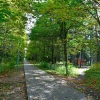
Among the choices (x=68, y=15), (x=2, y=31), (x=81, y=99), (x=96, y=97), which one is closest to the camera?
(x=81, y=99)

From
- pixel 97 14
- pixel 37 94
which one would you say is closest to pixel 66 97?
pixel 37 94

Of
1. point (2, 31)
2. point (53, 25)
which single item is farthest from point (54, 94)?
point (53, 25)

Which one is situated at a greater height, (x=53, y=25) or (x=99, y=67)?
(x=53, y=25)

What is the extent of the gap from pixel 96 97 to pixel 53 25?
14026mm

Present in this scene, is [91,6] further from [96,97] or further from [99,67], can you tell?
[99,67]

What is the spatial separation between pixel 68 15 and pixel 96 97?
540 centimetres

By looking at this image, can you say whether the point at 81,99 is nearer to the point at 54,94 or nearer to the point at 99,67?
the point at 54,94

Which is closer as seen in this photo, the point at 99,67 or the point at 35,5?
the point at 35,5

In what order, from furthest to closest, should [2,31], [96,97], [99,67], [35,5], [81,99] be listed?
[99,67] → [2,31] → [35,5] → [96,97] → [81,99]

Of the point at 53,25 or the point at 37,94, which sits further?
the point at 53,25

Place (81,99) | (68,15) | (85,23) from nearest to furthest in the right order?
(81,99) < (68,15) < (85,23)

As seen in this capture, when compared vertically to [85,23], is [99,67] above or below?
below

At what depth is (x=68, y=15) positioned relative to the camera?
41.1ft

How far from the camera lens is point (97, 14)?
13.3m
